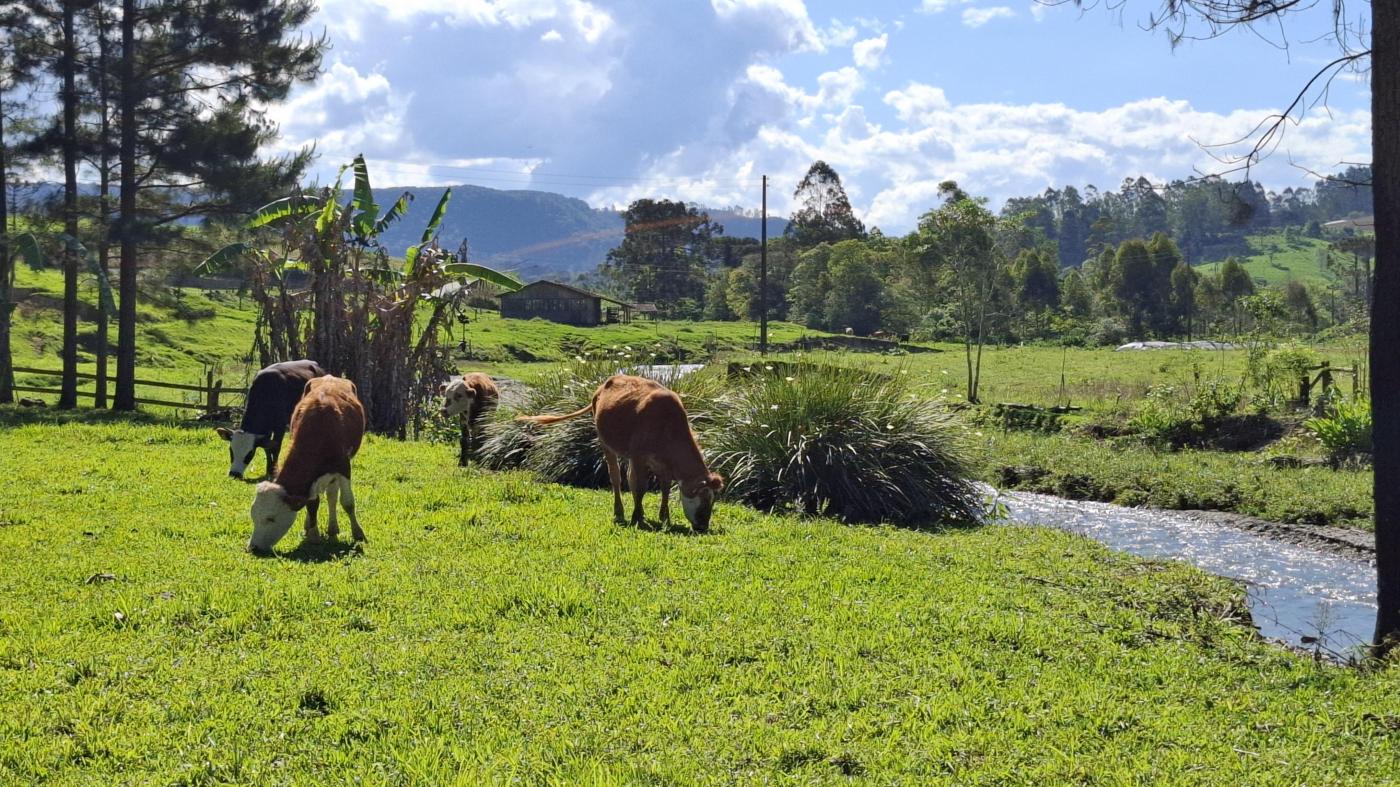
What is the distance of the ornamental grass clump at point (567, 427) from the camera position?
48.3ft

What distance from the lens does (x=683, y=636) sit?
698 cm

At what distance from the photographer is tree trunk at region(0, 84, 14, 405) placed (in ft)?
76.6

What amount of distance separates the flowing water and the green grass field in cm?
87

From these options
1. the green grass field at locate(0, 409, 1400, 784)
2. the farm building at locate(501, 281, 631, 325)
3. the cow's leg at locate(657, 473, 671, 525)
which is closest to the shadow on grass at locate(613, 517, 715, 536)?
the cow's leg at locate(657, 473, 671, 525)

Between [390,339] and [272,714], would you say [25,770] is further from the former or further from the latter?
[390,339]

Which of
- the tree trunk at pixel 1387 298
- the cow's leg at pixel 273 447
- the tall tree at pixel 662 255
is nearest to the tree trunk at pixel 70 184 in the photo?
the cow's leg at pixel 273 447

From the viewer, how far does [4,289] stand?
24094 millimetres

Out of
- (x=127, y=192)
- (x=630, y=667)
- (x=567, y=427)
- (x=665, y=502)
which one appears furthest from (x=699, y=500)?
(x=127, y=192)

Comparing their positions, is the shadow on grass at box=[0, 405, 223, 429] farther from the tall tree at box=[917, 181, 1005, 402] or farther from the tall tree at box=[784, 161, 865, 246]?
the tall tree at box=[784, 161, 865, 246]

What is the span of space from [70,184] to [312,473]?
20.5m

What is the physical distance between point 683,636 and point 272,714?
2576 millimetres

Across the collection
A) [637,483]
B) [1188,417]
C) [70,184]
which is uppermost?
[70,184]

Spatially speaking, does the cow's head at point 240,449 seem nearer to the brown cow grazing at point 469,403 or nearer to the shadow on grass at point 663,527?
the brown cow grazing at point 469,403

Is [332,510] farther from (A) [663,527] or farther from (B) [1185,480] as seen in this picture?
(B) [1185,480]
